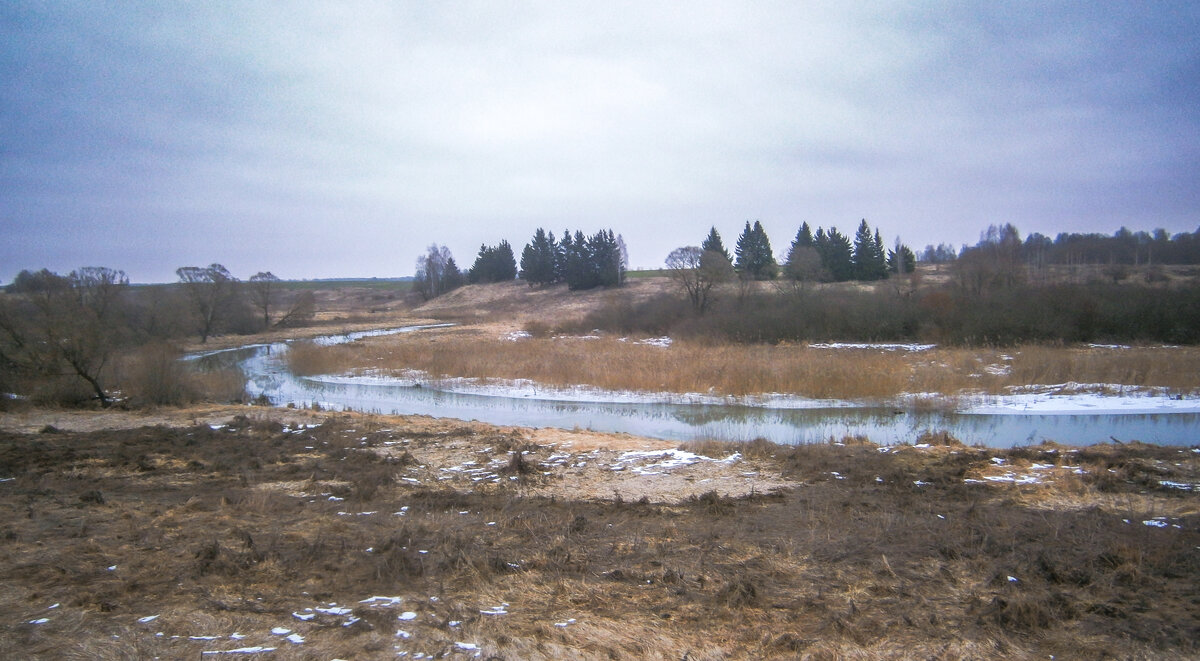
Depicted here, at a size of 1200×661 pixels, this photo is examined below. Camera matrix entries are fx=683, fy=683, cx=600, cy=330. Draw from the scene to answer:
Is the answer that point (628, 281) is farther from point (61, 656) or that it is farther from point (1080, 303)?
point (61, 656)

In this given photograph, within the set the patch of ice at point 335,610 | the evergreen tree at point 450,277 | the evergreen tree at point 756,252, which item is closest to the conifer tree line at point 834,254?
the evergreen tree at point 756,252

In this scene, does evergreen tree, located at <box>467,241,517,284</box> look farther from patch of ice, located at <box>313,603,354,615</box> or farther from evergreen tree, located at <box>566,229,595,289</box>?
patch of ice, located at <box>313,603,354,615</box>

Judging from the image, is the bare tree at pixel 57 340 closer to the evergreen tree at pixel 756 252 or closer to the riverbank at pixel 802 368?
the riverbank at pixel 802 368

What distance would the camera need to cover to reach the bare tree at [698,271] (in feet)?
141

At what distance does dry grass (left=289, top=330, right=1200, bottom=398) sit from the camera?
21.2m

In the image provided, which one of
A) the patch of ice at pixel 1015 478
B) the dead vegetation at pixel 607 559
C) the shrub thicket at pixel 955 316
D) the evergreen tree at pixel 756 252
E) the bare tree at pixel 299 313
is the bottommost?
the patch of ice at pixel 1015 478

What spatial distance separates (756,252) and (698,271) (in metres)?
22.6

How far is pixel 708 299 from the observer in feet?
142

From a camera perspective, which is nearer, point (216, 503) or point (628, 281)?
point (216, 503)

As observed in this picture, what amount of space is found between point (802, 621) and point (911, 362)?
22580 millimetres

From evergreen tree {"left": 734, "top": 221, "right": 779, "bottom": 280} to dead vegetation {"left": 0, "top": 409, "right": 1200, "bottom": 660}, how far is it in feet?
163

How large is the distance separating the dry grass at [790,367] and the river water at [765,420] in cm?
178

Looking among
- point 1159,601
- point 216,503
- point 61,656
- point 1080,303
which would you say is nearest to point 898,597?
point 1159,601

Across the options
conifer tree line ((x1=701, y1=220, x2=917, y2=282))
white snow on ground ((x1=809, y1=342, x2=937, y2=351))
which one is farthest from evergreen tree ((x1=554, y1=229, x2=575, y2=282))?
white snow on ground ((x1=809, y1=342, x2=937, y2=351))
